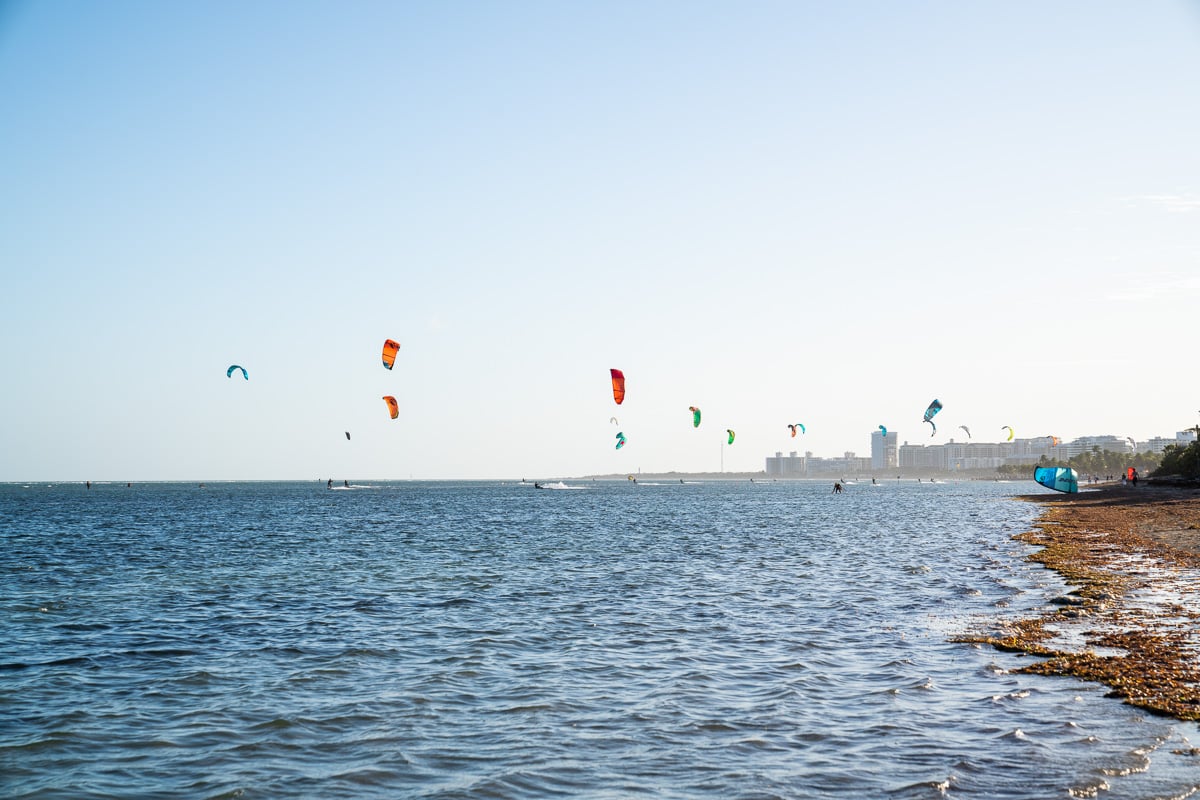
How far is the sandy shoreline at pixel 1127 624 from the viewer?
1136cm

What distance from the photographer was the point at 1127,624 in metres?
15.5

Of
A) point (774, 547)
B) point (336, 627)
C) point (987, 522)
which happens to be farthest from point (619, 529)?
point (336, 627)

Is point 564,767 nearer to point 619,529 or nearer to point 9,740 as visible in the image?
point 9,740

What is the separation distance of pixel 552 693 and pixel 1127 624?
10054 mm

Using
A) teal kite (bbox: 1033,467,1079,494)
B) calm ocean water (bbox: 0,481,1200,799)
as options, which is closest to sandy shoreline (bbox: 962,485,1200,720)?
calm ocean water (bbox: 0,481,1200,799)

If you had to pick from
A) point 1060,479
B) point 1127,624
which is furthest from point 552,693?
point 1060,479

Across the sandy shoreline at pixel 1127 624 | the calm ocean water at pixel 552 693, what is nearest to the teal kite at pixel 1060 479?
the sandy shoreline at pixel 1127 624

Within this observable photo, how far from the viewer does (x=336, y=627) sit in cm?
1752

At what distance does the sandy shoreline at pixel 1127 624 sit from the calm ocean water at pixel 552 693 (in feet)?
1.81

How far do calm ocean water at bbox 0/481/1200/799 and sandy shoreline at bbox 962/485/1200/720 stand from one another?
21.8 inches

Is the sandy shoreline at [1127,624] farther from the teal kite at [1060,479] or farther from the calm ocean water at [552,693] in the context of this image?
the teal kite at [1060,479]

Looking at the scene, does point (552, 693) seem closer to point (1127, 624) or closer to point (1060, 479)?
point (1127, 624)

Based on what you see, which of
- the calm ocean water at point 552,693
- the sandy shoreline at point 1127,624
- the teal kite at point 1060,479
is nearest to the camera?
the calm ocean water at point 552,693

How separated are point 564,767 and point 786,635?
310 inches
